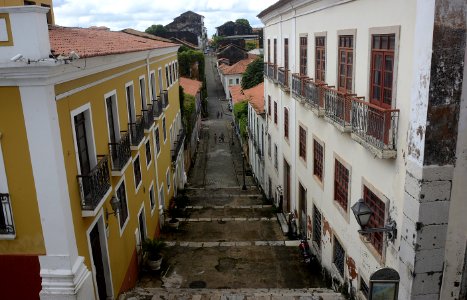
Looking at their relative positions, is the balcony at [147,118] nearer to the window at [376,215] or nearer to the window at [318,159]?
the window at [318,159]

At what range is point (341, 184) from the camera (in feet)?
37.2

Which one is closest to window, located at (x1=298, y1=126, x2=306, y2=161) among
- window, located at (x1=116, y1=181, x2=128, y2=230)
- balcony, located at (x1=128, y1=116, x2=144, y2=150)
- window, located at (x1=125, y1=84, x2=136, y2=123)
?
balcony, located at (x1=128, y1=116, x2=144, y2=150)

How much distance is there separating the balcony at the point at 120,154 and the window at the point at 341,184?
566cm

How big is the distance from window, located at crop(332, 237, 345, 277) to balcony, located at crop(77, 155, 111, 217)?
256 inches

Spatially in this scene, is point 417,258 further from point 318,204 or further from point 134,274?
point 134,274

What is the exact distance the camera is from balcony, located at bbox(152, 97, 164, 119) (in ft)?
55.7

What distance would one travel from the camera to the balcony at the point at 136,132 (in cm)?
1252

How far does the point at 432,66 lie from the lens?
20.0 feet

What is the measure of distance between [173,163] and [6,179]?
1558 cm

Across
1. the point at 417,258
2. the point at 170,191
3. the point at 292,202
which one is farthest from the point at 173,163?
the point at 417,258

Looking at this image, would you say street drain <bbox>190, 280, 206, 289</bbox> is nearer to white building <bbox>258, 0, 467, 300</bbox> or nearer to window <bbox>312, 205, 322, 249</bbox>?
white building <bbox>258, 0, 467, 300</bbox>

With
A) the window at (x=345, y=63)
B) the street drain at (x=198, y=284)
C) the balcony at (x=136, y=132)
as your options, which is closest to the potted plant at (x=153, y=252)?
the street drain at (x=198, y=284)

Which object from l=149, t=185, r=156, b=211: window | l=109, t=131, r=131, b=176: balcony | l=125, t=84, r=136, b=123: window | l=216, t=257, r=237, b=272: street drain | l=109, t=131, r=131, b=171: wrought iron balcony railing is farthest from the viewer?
l=149, t=185, r=156, b=211: window

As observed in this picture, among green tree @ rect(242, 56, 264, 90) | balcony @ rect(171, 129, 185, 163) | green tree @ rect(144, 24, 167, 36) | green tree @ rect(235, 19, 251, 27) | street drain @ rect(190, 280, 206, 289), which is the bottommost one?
street drain @ rect(190, 280, 206, 289)
